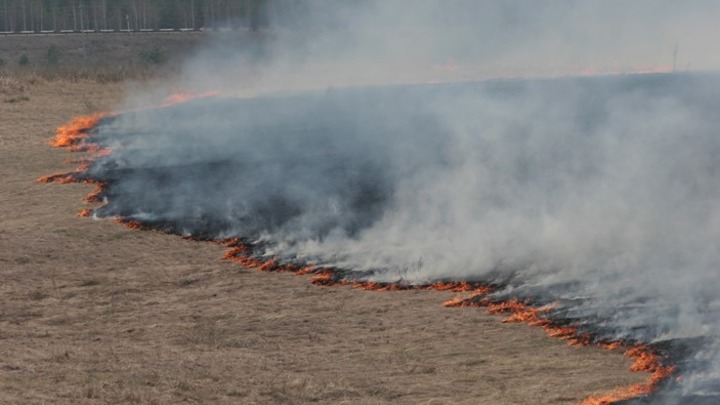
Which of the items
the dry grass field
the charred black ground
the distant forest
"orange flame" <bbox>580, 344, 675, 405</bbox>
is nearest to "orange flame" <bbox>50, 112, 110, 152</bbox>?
the charred black ground

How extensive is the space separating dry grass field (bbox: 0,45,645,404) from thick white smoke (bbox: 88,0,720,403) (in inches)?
86.1

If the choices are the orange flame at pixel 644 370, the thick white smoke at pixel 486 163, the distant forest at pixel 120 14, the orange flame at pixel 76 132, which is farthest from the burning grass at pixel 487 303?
the distant forest at pixel 120 14

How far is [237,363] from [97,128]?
112 feet

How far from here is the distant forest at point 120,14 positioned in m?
102

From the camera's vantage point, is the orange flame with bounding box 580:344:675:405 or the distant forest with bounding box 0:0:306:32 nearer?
the orange flame with bounding box 580:344:675:405

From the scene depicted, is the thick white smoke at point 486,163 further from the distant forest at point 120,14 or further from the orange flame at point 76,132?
the distant forest at point 120,14

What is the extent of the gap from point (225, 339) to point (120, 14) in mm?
90276

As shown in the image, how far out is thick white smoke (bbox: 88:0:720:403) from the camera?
83.7ft

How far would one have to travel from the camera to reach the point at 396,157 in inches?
1533

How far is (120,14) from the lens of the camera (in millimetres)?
105812

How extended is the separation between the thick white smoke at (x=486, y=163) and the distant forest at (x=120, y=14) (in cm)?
3572

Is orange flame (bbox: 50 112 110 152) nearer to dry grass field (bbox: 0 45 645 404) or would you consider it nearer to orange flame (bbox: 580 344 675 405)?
dry grass field (bbox: 0 45 645 404)

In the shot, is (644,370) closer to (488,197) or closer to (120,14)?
(488,197)

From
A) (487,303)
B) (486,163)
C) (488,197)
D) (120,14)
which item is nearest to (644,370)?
(487,303)
